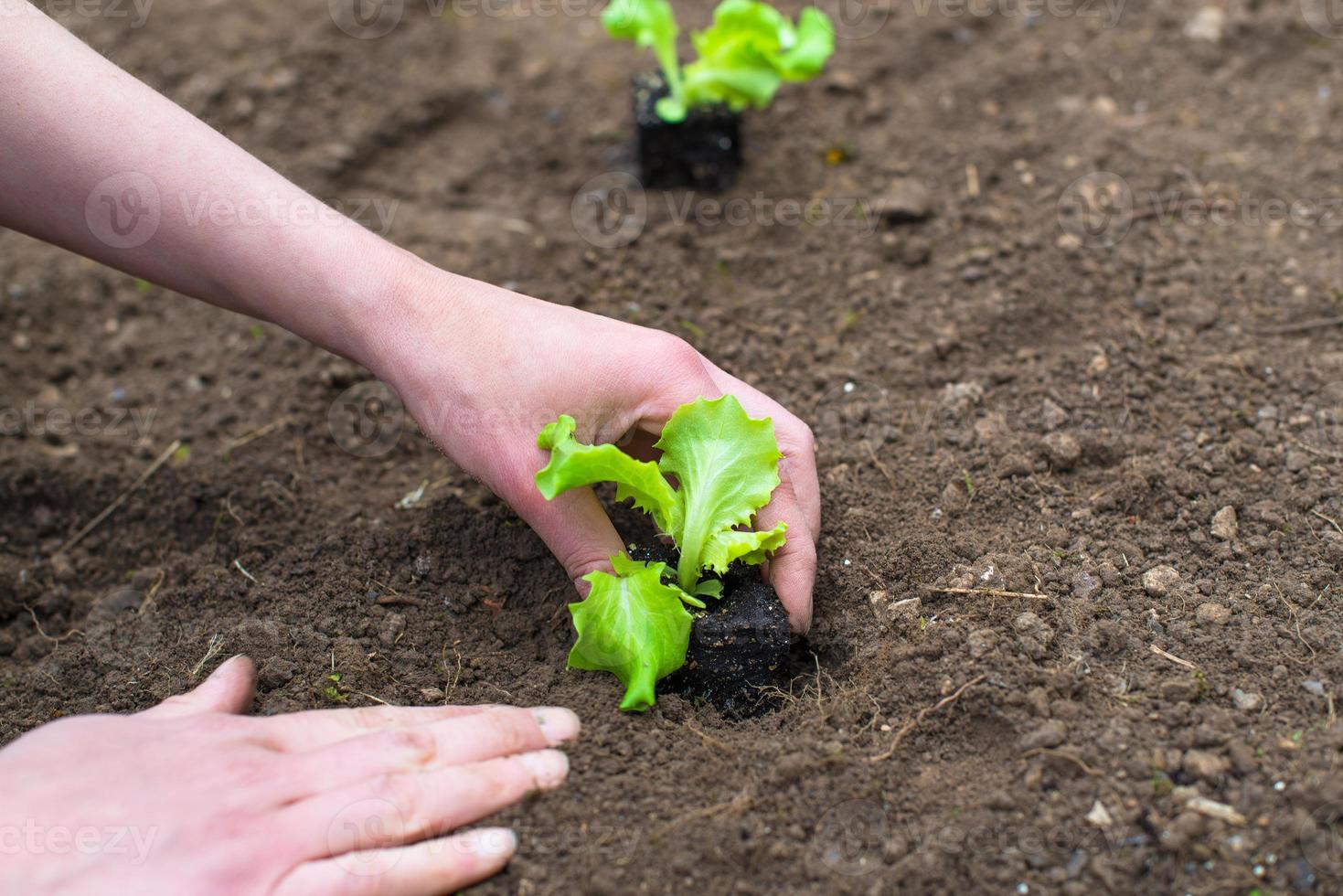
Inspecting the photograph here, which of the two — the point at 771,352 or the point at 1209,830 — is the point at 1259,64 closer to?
the point at 771,352

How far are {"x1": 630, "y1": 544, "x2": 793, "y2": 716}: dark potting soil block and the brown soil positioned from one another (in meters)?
0.06

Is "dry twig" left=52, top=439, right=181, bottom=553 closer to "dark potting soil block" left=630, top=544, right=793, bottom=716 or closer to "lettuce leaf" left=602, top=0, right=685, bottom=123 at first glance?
"dark potting soil block" left=630, top=544, right=793, bottom=716

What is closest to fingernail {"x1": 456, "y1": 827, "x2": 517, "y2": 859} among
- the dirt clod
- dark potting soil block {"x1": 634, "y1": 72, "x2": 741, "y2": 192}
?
the dirt clod

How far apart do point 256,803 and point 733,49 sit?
8.48ft

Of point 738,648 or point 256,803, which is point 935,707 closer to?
point 738,648

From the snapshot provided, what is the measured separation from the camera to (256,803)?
1655 mm

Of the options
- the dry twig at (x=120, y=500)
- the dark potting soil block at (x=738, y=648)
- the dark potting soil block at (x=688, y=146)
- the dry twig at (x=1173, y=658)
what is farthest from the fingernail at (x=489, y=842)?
the dark potting soil block at (x=688, y=146)

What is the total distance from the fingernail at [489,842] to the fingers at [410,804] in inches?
1.3

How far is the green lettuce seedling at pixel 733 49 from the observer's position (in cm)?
334

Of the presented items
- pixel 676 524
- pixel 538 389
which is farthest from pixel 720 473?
pixel 538 389

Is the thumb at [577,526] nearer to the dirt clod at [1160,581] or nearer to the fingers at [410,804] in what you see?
the fingers at [410,804]

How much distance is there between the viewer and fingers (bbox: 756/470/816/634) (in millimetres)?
2115

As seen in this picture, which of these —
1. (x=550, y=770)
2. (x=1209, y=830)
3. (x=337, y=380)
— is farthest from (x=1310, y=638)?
(x=337, y=380)

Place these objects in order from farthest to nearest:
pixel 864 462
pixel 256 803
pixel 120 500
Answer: pixel 120 500 < pixel 864 462 < pixel 256 803
